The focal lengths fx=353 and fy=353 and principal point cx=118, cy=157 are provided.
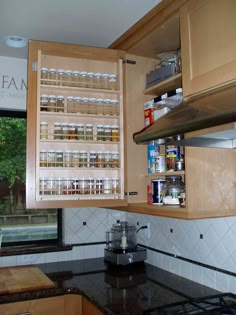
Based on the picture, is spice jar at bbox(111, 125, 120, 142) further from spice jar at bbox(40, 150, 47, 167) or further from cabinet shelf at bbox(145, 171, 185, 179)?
spice jar at bbox(40, 150, 47, 167)

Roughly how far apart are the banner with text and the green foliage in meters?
0.14

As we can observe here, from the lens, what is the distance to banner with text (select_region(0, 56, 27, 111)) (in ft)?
8.38

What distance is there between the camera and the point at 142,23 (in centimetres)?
194

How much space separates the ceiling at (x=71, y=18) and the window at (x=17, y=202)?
65 centimetres

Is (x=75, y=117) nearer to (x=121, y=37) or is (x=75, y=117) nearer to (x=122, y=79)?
(x=122, y=79)

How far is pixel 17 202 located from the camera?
8.63ft

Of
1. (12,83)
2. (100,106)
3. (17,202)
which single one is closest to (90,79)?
(100,106)

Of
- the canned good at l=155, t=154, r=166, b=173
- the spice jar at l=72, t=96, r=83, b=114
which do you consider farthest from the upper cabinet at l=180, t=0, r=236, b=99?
the spice jar at l=72, t=96, r=83, b=114

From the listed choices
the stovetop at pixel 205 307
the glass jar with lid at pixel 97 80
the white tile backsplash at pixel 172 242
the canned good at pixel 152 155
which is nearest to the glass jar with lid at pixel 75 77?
the glass jar with lid at pixel 97 80

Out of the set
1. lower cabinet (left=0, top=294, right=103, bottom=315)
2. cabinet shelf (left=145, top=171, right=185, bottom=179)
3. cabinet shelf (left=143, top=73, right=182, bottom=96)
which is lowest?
lower cabinet (left=0, top=294, right=103, bottom=315)

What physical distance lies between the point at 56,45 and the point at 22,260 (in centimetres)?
147

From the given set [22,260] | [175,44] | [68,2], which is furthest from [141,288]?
[68,2]

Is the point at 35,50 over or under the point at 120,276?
over

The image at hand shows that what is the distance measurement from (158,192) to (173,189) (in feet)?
0.37
